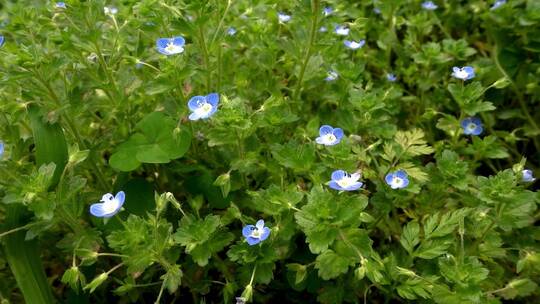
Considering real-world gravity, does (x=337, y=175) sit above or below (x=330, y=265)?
above

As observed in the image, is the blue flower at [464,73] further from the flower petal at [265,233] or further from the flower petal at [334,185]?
the flower petal at [265,233]

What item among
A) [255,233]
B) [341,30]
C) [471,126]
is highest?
[341,30]

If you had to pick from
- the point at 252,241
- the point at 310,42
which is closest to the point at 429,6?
the point at 310,42

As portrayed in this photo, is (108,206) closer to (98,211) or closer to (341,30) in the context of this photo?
(98,211)

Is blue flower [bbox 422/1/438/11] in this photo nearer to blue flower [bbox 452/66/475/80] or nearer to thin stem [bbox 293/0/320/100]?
blue flower [bbox 452/66/475/80]

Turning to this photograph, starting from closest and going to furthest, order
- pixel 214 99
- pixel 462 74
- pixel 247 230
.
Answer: pixel 247 230
pixel 214 99
pixel 462 74

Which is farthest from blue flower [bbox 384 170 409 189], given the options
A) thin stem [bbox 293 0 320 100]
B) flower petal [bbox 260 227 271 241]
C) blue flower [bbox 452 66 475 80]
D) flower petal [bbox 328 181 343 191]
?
blue flower [bbox 452 66 475 80]
